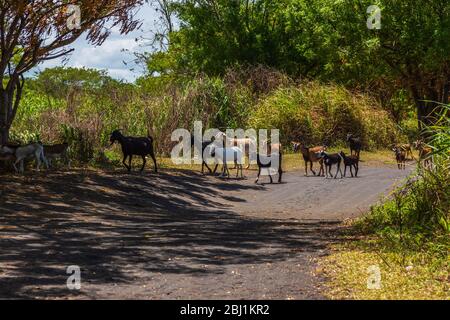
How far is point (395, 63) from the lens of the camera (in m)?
33.6

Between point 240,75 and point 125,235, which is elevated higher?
point 240,75

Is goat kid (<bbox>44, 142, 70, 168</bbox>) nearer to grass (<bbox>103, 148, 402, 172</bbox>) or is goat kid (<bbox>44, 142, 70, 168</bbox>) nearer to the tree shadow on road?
the tree shadow on road

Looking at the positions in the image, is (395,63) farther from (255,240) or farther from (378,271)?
(378,271)

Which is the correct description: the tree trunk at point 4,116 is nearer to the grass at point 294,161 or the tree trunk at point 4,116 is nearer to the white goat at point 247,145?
the grass at point 294,161

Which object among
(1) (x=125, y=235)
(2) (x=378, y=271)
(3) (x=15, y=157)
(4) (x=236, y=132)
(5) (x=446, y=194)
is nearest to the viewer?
(2) (x=378, y=271)

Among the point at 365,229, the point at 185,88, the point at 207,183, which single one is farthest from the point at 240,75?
the point at 365,229

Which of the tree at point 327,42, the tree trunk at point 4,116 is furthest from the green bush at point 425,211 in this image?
the tree at point 327,42

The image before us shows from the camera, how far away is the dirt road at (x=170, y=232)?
854 cm

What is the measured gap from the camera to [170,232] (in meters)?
13.1

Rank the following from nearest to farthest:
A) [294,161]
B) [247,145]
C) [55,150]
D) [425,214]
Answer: [425,214]
[55,150]
[247,145]
[294,161]

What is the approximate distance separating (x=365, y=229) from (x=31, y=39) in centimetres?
1220

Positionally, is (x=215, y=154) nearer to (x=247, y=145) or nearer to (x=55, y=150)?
(x=247, y=145)

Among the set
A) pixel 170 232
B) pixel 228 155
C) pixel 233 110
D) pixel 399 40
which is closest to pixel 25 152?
pixel 228 155

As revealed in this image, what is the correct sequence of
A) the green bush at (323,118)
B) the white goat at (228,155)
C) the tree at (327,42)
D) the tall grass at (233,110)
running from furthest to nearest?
the green bush at (323,118) < the tree at (327,42) < the tall grass at (233,110) < the white goat at (228,155)
